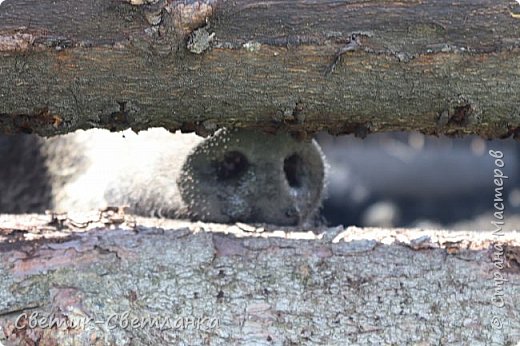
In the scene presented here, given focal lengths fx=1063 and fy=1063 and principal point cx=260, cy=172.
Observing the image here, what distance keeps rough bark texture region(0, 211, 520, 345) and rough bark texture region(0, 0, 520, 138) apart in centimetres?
19

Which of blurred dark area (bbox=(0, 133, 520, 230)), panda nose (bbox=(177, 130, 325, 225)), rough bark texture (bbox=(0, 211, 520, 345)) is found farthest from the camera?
blurred dark area (bbox=(0, 133, 520, 230))

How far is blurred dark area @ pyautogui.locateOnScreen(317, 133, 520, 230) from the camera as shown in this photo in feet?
12.5

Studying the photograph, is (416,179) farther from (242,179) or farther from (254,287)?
(254,287)

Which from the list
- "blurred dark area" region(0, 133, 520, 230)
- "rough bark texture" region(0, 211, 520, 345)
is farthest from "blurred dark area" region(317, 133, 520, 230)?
"rough bark texture" region(0, 211, 520, 345)

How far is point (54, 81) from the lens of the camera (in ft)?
4.66

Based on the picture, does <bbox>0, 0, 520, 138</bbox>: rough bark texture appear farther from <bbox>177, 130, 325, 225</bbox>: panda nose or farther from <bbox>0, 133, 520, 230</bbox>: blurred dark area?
<bbox>0, 133, 520, 230</bbox>: blurred dark area

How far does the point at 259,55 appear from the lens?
55.1 inches

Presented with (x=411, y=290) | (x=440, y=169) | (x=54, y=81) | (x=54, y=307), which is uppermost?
(x=440, y=169)

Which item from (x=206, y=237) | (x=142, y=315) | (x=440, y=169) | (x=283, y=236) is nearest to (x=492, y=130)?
(x=283, y=236)

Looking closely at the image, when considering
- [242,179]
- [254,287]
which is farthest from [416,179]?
[254,287]

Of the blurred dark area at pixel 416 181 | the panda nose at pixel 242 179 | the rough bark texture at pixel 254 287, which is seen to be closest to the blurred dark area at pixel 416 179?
the blurred dark area at pixel 416 181

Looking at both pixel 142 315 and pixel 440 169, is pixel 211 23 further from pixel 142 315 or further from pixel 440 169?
pixel 440 169

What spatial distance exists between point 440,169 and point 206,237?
264cm

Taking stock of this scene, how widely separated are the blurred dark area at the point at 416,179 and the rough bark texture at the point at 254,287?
222cm
